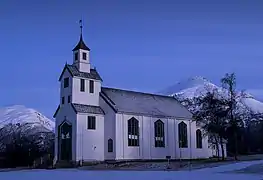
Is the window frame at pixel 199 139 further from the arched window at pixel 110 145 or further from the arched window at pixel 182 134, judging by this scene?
the arched window at pixel 110 145

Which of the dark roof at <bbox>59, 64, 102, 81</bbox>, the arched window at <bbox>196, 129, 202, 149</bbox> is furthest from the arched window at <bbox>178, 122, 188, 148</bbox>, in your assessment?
the dark roof at <bbox>59, 64, 102, 81</bbox>

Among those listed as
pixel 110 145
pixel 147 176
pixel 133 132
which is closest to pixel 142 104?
pixel 133 132

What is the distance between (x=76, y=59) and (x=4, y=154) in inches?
713

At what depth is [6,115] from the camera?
14562 cm

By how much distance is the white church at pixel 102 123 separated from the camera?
55372mm

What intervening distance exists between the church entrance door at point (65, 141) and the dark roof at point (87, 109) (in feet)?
8.78

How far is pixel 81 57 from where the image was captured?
58.8 meters

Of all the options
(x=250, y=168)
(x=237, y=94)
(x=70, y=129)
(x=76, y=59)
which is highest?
(x=76, y=59)

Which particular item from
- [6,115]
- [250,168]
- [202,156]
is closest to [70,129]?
[202,156]

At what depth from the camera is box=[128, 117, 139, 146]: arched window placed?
5744 cm

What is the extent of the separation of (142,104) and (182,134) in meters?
8.31

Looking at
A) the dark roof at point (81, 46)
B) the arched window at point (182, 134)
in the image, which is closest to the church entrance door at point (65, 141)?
the dark roof at point (81, 46)

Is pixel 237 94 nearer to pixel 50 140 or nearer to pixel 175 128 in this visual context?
pixel 175 128

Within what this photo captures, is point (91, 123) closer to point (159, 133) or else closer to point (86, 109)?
point (86, 109)
